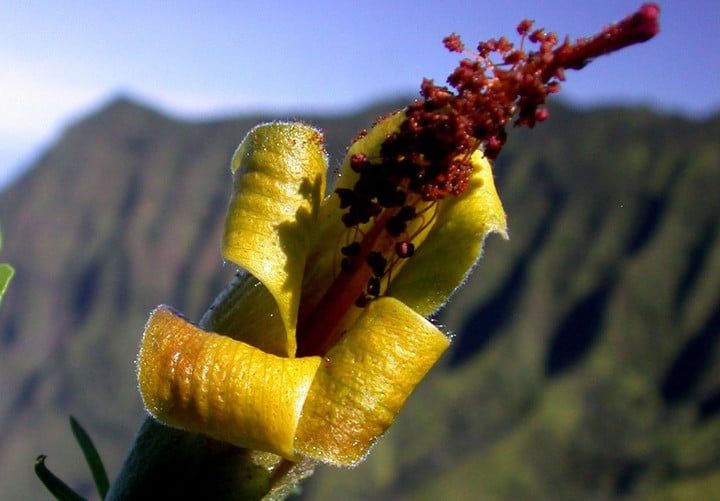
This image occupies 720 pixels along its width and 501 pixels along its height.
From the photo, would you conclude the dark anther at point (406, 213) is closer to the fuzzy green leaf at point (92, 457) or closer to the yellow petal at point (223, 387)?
the yellow petal at point (223, 387)

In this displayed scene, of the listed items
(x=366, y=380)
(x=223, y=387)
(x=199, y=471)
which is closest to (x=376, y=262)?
(x=366, y=380)

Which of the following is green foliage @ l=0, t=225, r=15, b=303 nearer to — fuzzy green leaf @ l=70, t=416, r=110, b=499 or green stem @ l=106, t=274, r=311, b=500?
fuzzy green leaf @ l=70, t=416, r=110, b=499

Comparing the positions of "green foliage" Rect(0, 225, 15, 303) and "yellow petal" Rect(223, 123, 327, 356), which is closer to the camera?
"green foliage" Rect(0, 225, 15, 303)

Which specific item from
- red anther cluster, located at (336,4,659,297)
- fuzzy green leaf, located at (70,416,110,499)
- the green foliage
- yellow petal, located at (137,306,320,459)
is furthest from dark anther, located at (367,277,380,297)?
the green foliage

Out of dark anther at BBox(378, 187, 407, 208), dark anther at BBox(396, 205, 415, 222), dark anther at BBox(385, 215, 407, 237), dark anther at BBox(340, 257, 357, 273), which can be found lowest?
dark anther at BBox(340, 257, 357, 273)

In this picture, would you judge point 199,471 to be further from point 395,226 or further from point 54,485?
point 395,226

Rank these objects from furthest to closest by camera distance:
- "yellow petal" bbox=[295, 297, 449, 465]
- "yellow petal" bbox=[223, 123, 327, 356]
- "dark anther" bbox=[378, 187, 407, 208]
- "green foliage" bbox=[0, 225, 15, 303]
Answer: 1. "dark anther" bbox=[378, 187, 407, 208]
2. "yellow petal" bbox=[223, 123, 327, 356]
3. "green foliage" bbox=[0, 225, 15, 303]
4. "yellow petal" bbox=[295, 297, 449, 465]

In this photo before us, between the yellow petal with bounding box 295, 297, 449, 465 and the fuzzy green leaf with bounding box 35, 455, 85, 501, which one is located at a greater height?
the yellow petal with bounding box 295, 297, 449, 465
